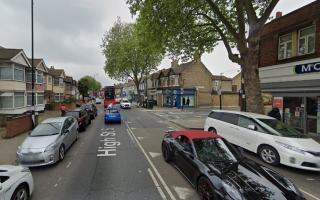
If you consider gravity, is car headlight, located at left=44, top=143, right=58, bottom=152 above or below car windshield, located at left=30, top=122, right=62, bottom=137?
below

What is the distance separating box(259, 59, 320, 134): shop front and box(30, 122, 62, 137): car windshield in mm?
12291

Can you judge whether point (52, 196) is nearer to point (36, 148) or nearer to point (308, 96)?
point (36, 148)

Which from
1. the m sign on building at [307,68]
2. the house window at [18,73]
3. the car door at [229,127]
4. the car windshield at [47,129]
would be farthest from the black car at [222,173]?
the house window at [18,73]

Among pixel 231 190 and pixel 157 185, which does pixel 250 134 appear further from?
pixel 231 190

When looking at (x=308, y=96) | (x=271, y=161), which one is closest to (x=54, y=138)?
(x=271, y=161)

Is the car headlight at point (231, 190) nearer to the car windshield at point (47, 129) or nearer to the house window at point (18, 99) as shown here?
the car windshield at point (47, 129)

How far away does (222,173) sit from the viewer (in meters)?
4.57

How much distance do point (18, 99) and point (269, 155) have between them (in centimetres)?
2454

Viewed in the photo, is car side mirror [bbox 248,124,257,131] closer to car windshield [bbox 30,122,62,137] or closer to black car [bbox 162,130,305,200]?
black car [bbox 162,130,305,200]

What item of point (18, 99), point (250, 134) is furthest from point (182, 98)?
point (250, 134)

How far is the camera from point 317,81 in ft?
35.0

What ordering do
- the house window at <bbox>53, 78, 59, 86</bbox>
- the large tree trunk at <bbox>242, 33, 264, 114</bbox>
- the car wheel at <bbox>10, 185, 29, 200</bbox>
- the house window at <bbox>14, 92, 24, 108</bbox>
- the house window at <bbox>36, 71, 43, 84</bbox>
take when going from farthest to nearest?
the house window at <bbox>53, 78, 59, 86</bbox>
the house window at <bbox>36, 71, 43, 84</bbox>
the house window at <bbox>14, 92, 24, 108</bbox>
the large tree trunk at <bbox>242, 33, 264, 114</bbox>
the car wheel at <bbox>10, 185, 29, 200</bbox>

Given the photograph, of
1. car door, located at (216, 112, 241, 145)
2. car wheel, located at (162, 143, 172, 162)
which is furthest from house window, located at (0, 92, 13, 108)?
car door, located at (216, 112, 241, 145)

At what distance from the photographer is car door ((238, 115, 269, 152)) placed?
7.69 meters
